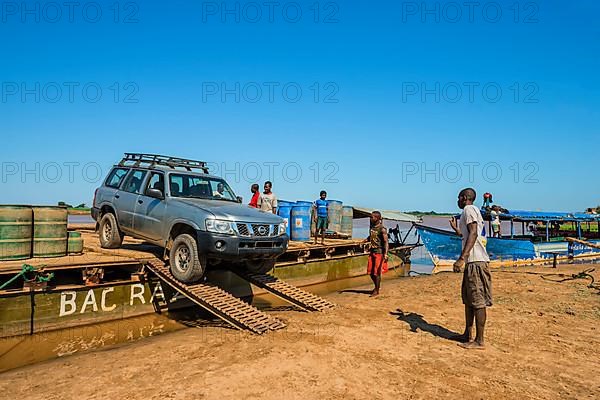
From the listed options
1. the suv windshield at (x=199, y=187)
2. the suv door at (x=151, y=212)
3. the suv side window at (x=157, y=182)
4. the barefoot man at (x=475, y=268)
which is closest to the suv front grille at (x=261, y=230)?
the suv windshield at (x=199, y=187)

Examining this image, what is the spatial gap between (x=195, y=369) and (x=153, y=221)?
3.77 metres

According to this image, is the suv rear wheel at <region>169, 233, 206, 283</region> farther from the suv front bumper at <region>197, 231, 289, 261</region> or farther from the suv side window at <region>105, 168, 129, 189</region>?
the suv side window at <region>105, 168, 129, 189</region>

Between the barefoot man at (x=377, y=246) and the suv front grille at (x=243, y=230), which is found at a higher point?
the suv front grille at (x=243, y=230)

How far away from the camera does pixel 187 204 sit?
7520 mm

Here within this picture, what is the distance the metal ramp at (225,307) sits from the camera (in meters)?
6.67

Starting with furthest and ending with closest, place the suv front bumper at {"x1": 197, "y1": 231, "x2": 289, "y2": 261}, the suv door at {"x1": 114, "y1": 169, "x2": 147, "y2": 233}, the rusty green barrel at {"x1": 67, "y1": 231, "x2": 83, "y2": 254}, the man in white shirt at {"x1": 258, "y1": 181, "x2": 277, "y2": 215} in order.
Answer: the man in white shirt at {"x1": 258, "y1": 181, "x2": 277, "y2": 215}, the suv door at {"x1": 114, "y1": 169, "x2": 147, "y2": 233}, the rusty green barrel at {"x1": 67, "y1": 231, "x2": 83, "y2": 254}, the suv front bumper at {"x1": 197, "y1": 231, "x2": 289, "y2": 261}

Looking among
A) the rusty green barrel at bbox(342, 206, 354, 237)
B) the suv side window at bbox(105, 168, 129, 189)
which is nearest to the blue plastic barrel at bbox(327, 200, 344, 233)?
the rusty green barrel at bbox(342, 206, 354, 237)

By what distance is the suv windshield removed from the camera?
8.23 m

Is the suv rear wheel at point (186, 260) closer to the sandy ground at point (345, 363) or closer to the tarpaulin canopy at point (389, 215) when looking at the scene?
the sandy ground at point (345, 363)

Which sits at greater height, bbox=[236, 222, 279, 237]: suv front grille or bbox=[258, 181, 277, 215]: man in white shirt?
bbox=[258, 181, 277, 215]: man in white shirt

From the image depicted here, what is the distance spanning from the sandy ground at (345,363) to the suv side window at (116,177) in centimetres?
392

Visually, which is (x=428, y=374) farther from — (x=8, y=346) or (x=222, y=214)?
(x=8, y=346)

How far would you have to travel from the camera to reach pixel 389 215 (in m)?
19.4

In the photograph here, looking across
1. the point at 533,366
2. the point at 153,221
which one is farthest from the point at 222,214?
the point at 533,366
